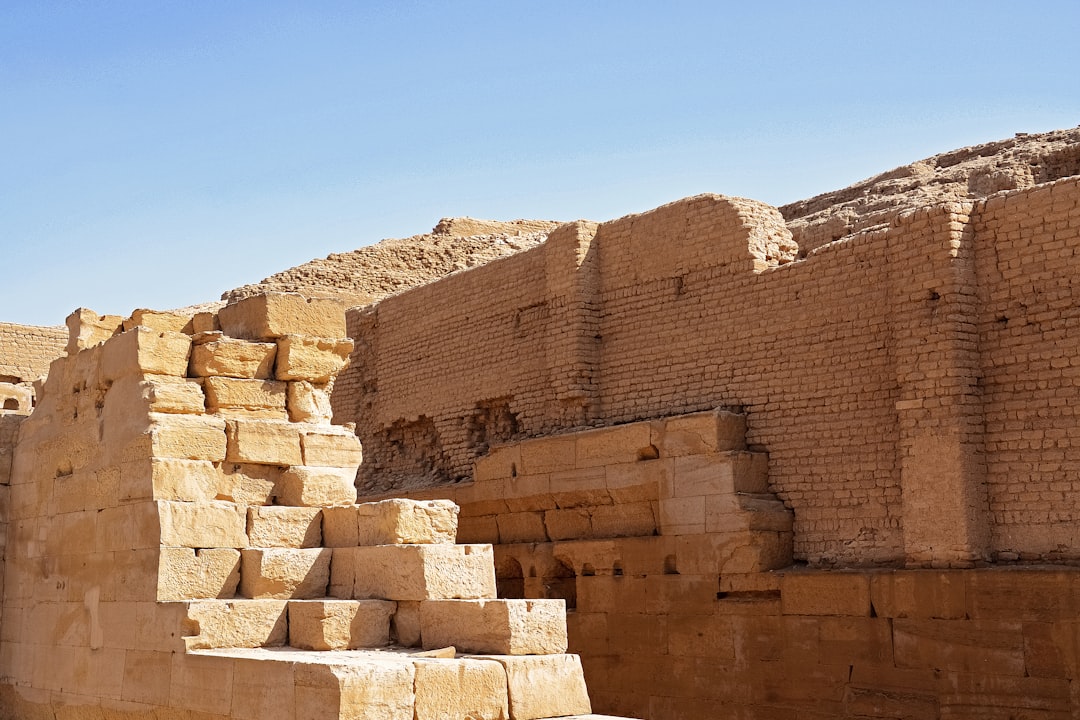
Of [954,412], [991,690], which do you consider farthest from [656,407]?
[991,690]

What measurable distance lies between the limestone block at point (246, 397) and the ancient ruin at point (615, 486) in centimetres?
3

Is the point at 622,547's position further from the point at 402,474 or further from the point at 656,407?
the point at 402,474

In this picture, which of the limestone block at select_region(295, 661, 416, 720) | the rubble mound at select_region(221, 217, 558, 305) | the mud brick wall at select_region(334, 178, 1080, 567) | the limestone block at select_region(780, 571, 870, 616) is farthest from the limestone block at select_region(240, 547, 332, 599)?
the rubble mound at select_region(221, 217, 558, 305)

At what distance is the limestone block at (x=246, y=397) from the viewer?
8492 millimetres

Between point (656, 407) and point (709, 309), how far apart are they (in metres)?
1.18

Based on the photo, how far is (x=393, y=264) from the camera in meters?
26.5

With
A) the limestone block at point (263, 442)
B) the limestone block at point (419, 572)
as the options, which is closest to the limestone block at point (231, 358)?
the limestone block at point (263, 442)

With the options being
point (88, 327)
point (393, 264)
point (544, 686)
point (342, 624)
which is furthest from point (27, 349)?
point (544, 686)

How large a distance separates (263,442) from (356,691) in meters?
2.76

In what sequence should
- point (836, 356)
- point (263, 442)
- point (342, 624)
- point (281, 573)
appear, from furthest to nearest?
point (836, 356) < point (263, 442) < point (281, 573) < point (342, 624)

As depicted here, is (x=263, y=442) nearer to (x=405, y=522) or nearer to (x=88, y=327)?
(x=405, y=522)

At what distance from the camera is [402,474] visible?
17.1 metres

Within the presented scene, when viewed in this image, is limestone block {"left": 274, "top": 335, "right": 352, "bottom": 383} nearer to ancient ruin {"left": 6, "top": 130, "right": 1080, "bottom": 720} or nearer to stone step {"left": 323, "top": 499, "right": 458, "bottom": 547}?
ancient ruin {"left": 6, "top": 130, "right": 1080, "bottom": 720}

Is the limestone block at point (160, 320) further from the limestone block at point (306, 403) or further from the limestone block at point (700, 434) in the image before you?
the limestone block at point (700, 434)
